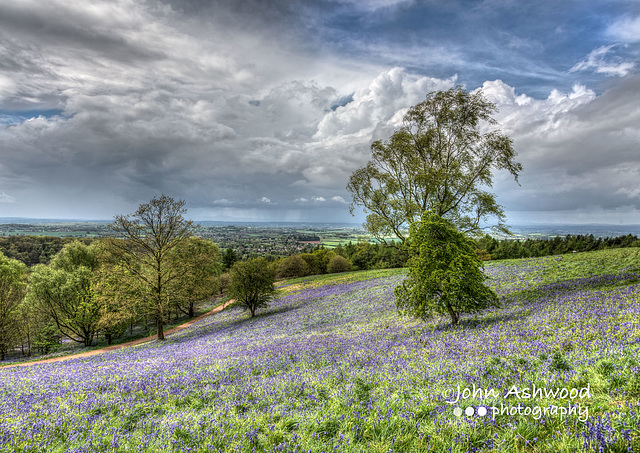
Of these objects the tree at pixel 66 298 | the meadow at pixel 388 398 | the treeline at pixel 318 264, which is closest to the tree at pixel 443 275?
the meadow at pixel 388 398

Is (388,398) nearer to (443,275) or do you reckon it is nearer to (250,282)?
(443,275)

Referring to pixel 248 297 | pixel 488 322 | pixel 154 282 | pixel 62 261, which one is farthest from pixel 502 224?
pixel 62 261

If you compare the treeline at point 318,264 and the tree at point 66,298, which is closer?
the tree at point 66,298

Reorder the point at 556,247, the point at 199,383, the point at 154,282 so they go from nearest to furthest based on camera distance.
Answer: the point at 199,383 → the point at 154,282 → the point at 556,247

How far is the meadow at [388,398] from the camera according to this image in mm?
3873

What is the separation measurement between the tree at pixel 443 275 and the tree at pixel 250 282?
19.1 m

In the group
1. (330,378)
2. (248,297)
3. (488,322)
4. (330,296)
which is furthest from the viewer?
(330,296)

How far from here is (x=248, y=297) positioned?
1130 inches

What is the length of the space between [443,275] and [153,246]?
79.9 ft

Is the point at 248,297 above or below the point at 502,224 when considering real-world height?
Result: below

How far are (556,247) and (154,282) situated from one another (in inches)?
5467

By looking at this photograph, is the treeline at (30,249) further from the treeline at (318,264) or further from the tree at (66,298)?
the tree at (66,298)

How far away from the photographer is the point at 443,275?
37.8 ft

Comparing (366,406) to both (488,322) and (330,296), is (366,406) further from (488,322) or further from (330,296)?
(330,296)
